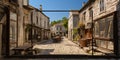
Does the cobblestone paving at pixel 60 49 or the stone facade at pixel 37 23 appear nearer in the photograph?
the cobblestone paving at pixel 60 49

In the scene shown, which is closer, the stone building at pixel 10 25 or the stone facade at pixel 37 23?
the stone building at pixel 10 25

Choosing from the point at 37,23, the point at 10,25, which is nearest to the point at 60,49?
the point at 10,25

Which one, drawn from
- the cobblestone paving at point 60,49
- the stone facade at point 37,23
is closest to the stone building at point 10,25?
the cobblestone paving at point 60,49

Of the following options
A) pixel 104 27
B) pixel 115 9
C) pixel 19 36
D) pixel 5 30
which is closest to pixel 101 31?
pixel 104 27

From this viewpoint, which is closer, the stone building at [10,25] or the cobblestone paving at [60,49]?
the stone building at [10,25]

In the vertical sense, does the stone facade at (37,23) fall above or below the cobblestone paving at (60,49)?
above

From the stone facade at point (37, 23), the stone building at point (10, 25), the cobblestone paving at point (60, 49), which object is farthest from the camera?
the stone facade at point (37, 23)

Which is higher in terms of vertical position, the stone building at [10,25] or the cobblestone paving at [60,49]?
the stone building at [10,25]

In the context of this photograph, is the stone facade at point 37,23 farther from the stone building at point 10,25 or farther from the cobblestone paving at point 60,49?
the stone building at point 10,25

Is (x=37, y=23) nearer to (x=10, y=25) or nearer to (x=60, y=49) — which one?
(x=60, y=49)

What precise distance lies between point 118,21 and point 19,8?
744cm

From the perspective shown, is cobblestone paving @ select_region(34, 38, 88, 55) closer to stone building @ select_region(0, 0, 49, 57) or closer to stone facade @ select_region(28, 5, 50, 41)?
stone building @ select_region(0, 0, 49, 57)

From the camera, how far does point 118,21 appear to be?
10.7 metres

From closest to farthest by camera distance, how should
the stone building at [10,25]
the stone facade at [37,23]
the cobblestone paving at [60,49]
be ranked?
the stone building at [10,25]
the cobblestone paving at [60,49]
the stone facade at [37,23]
